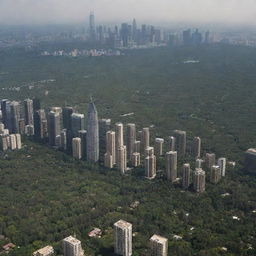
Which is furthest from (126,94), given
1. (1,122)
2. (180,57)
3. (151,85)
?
(180,57)

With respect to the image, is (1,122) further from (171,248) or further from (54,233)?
(171,248)

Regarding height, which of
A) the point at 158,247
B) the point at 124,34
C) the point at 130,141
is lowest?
the point at 158,247

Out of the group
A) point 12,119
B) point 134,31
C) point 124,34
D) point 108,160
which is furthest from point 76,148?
point 134,31

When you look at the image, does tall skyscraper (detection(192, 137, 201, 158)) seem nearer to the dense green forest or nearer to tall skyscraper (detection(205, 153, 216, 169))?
the dense green forest

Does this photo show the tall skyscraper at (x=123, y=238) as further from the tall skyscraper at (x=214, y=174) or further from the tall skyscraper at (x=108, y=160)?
the tall skyscraper at (x=108, y=160)

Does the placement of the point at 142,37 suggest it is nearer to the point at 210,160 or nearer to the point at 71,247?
the point at 210,160

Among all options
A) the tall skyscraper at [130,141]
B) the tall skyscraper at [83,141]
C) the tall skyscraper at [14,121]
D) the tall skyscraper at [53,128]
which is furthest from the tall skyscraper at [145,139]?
the tall skyscraper at [14,121]

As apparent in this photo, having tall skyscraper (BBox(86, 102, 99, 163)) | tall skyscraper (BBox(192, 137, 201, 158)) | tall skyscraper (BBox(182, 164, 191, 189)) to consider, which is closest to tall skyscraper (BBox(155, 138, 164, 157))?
tall skyscraper (BBox(192, 137, 201, 158))
